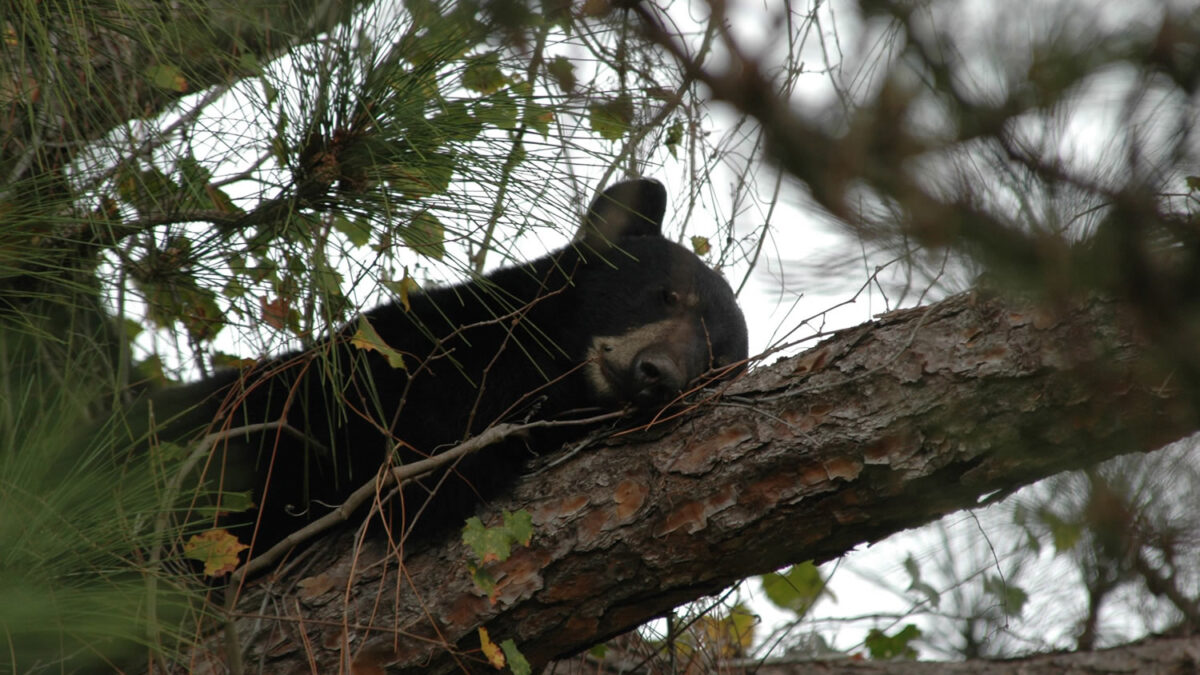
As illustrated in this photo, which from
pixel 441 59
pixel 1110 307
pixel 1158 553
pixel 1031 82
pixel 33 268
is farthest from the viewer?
pixel 33 268

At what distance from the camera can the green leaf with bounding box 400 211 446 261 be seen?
3.12m

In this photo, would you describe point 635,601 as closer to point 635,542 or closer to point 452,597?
point 635,542

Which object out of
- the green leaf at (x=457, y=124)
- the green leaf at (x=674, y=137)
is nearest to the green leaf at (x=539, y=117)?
the green leaf at (x=457, y=124)

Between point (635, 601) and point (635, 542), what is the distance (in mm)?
211

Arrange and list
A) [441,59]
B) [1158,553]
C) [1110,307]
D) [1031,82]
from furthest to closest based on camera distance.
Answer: [441,59] < [1158,553] < [1110,307] < [1031,82]

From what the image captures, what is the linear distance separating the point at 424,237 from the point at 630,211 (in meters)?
1.36

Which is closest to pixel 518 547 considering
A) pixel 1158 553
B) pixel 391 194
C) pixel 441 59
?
pixel 391 194

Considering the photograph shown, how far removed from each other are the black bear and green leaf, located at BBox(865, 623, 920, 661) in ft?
5.58

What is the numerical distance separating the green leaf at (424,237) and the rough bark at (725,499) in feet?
2.79

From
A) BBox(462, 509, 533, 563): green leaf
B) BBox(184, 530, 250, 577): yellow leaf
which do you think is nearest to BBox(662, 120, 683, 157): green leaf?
BBox(462, 509, 533, 563): green leaf

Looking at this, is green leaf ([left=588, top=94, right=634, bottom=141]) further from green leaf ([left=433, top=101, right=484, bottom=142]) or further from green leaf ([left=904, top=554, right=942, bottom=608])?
green leaf ([left=904, top=554, right=942, bottom=608])

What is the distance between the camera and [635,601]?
10.7 feet

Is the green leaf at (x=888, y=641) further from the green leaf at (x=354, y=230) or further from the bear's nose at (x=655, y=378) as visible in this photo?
the green leaf at (x=354, y=230)

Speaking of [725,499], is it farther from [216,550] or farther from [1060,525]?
[216,550]
